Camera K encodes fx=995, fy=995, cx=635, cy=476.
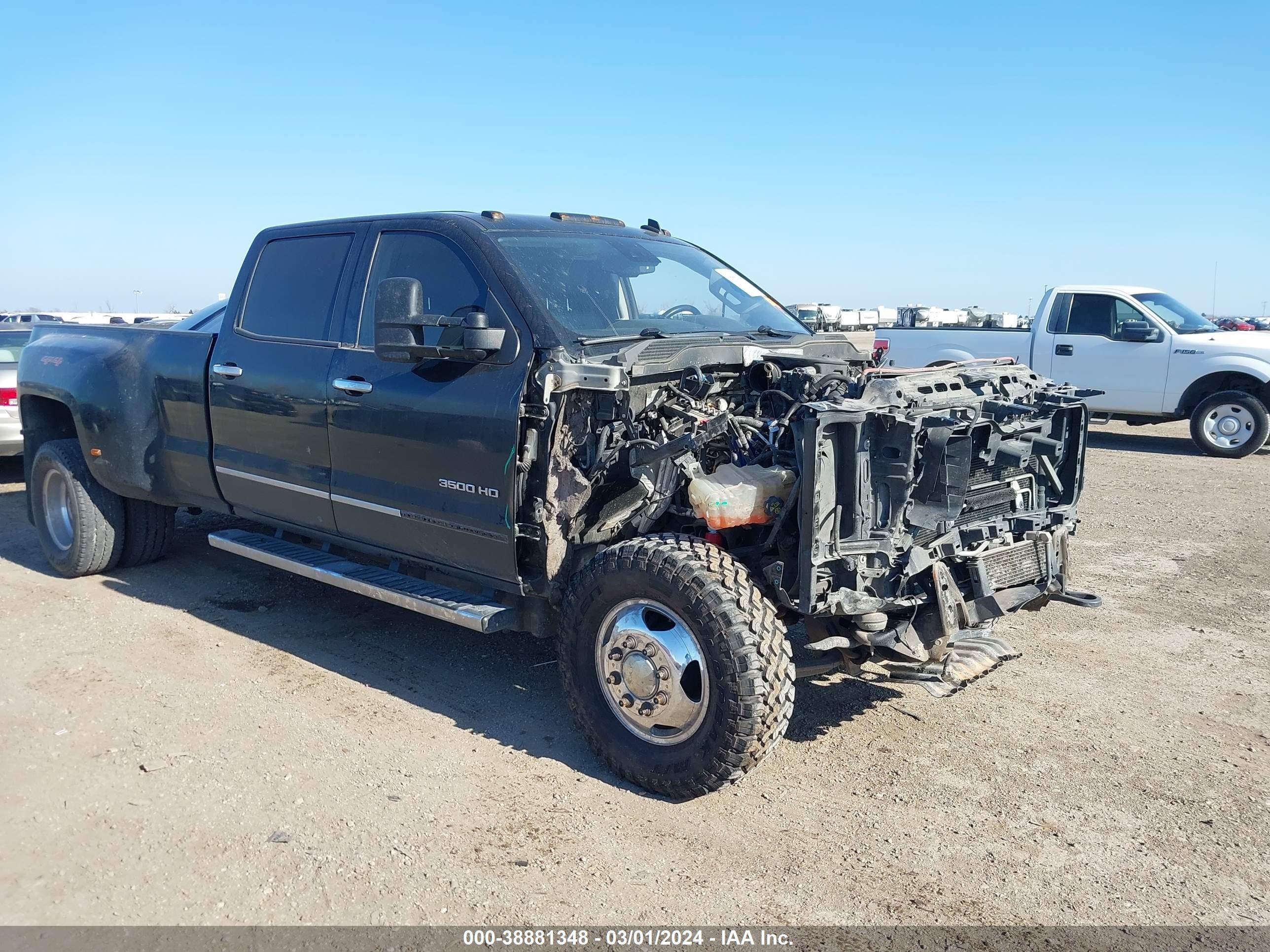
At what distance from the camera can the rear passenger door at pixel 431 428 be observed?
13.4 ft

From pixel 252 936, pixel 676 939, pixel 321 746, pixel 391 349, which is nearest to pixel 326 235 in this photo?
pixel 391 349

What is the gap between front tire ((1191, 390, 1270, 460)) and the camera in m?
11.7

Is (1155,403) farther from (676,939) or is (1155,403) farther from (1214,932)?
(676,939)

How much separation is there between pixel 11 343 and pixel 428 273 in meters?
8.68

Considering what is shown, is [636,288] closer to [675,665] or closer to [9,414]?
[675,665]

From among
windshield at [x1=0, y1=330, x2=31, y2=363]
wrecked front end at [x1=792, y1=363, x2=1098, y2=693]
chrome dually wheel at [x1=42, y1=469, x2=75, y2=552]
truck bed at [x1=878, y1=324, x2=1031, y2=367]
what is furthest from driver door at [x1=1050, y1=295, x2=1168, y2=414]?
windshield at [x1=0, y1=330, x2=31, y2=363]

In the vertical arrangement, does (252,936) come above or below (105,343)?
below

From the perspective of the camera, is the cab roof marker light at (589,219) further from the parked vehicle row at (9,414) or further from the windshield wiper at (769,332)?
the parked vehicle row at (9,414)

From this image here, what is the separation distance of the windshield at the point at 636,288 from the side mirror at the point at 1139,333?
27.8 ft

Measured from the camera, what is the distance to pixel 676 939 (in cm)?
290

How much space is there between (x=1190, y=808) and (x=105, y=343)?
628 centimetres

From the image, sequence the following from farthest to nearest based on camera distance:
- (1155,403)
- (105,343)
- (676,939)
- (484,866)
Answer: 1. (1155,403)
2. (105,343)
3. (484,866)
4. (676,939)

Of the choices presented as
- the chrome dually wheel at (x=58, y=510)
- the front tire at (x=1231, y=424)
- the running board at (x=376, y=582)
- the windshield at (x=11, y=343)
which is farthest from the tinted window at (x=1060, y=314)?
the windshield at (x=11, y=343)

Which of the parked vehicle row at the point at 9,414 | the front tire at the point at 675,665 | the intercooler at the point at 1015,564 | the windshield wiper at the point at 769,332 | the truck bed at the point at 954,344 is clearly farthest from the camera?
the truck bed at the point at 954,344
